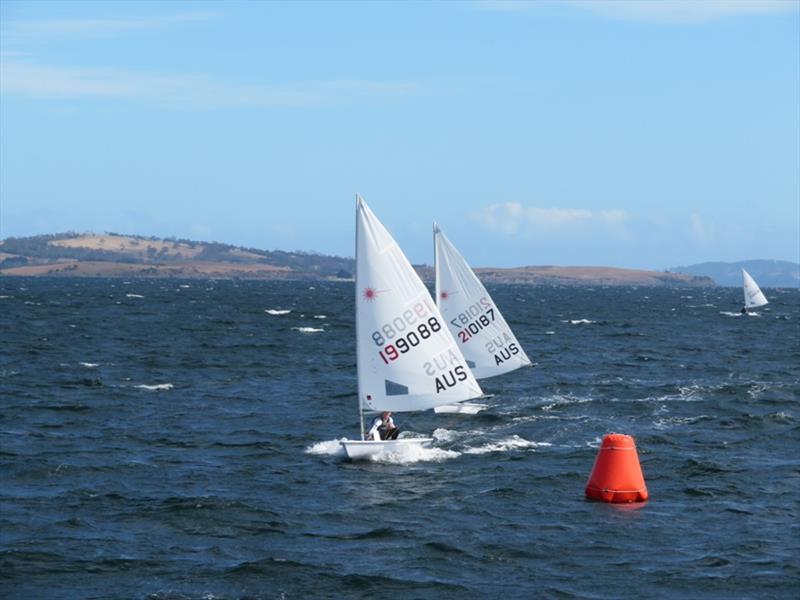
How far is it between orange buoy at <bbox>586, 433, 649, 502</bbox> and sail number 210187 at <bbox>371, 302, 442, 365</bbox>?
816cm

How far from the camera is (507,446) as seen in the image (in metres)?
39.1

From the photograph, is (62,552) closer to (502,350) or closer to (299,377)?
(502,350)

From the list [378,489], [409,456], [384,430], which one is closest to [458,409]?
[384,430]

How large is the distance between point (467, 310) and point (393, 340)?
1163cm

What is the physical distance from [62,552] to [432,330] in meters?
14.6

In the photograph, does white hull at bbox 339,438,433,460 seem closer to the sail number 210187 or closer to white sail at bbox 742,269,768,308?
the sail number 210187

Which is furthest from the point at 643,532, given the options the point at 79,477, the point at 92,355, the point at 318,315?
the point at 318,315

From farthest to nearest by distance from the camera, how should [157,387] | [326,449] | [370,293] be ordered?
1. [157,387]
2. [326,449]
3. [370,293]

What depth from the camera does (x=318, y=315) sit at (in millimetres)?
127812

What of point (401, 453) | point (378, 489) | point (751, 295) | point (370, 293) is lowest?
point (378, 489)

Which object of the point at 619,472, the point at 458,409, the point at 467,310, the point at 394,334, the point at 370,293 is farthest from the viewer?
the point at 467,310

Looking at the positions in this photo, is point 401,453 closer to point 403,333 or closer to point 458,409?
point 403,333

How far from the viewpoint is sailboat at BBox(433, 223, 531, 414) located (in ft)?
156

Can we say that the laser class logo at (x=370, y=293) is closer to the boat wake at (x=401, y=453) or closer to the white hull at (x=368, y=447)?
Result: the white hull at (x=368, y=447)
